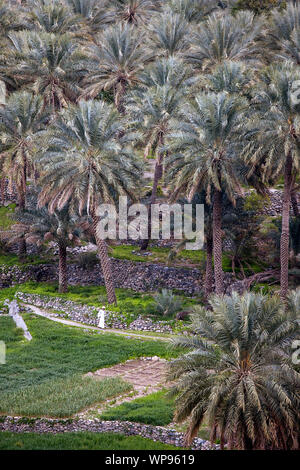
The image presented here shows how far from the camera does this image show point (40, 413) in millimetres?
24125

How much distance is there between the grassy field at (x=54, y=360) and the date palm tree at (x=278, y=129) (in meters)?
9.15

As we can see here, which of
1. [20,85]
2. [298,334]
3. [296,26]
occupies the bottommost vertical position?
[298,334]

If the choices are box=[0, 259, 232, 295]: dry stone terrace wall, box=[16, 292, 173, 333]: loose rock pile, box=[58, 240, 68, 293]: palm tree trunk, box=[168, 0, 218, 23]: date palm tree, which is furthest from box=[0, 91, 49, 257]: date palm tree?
box=[168, 0, 218, 23]: date palm tree

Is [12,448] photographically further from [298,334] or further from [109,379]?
[298,334]

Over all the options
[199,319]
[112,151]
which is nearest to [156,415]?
[199,319]

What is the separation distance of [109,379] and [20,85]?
28.6 meters

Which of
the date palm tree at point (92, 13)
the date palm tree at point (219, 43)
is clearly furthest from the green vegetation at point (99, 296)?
the date palm tree at point (92, 13)

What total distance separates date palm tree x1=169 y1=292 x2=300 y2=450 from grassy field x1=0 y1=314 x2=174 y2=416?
87.7 inches

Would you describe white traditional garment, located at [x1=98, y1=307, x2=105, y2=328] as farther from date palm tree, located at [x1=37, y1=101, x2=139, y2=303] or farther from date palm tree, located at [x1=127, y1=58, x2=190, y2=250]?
date palm tree, located at [x1=127, y1=58, x2=190, y2=250]

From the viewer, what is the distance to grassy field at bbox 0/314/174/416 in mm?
25062

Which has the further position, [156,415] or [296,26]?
[296,26]

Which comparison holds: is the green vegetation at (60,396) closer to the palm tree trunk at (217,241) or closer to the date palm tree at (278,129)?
the palm tree trunk at (217,241)

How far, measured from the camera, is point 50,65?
46.1m

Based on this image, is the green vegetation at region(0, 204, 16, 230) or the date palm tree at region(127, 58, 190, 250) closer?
the date palm tree at region(127, 58, 190, 250)
